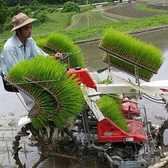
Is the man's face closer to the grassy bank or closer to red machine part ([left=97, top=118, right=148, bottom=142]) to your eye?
red machine part ([left=97, top=118, right=148, bottom=142])

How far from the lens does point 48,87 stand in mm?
4168

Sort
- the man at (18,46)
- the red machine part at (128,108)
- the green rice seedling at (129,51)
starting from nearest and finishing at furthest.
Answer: the man at (18,46)
the green rice seedling at (129,51)
the red machine part at (128,108)

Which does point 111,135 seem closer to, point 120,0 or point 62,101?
point 62,101

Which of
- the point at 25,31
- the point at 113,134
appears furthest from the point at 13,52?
the point at 113,134

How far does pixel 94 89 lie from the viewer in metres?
4.93

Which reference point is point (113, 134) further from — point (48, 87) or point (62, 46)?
point (62, 46)

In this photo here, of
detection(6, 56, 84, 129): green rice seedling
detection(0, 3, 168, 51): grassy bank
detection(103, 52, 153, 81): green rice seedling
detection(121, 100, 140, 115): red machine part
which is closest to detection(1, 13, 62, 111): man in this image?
detection(6, 56, 84, 129): green rice seedling

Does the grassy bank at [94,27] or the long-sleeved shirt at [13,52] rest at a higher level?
the long-sleeved shirt at [13,52]

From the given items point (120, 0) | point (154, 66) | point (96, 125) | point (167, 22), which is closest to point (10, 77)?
point (96, 125)

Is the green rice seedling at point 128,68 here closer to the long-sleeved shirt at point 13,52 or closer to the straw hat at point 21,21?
the long-sleeved shirt at point 13,52

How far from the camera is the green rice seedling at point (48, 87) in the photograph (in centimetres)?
415

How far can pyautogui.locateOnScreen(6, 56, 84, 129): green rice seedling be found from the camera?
4.15m

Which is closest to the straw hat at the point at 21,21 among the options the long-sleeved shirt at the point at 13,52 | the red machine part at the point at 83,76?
the long-sleeved shirt at the point at 13,52

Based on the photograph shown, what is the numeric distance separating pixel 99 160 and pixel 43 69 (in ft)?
5.55
